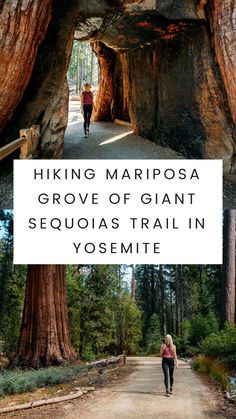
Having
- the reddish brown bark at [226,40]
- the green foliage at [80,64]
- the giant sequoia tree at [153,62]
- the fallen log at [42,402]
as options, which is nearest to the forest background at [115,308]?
the giant sequoia tree at [153,62]

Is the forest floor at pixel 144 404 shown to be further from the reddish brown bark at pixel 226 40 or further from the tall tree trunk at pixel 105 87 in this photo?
the tall tree trunk at pixel 105 87

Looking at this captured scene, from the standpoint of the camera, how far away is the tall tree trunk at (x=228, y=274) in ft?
35.3

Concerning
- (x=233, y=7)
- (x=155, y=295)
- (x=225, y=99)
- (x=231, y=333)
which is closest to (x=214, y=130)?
(x=225, y=99)

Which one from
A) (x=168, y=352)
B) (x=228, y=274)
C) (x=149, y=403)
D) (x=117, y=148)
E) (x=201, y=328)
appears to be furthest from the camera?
(x=201, y=328)

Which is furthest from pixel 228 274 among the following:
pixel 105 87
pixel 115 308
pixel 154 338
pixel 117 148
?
pixel 154 338

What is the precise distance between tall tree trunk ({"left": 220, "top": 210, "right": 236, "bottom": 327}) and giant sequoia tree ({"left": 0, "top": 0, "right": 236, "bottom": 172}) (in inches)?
123

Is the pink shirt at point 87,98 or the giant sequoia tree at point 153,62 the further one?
the pink shirt at point 87,98

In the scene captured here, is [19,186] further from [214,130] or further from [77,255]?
[214,130]

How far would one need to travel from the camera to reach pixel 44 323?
27.3 ft

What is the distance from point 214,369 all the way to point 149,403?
2.82 m

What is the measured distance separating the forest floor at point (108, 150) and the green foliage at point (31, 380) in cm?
251

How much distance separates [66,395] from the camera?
5766mm

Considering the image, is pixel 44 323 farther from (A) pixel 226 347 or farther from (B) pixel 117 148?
(B) pixel 117 148

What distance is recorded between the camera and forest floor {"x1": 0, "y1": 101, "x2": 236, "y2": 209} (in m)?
6.86
